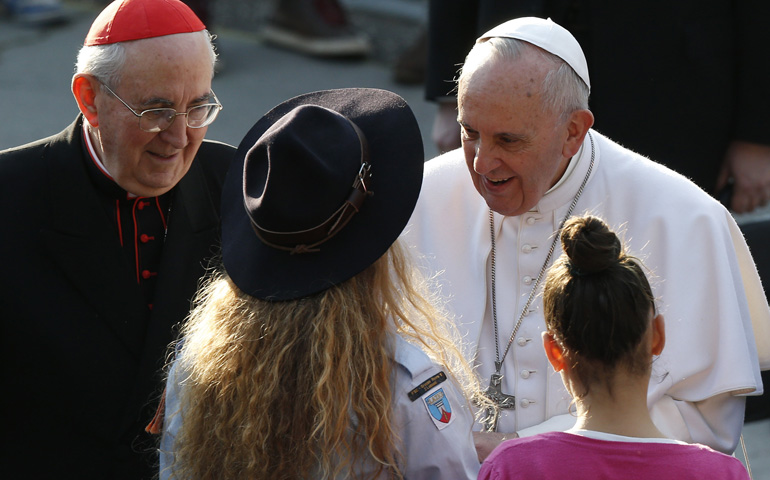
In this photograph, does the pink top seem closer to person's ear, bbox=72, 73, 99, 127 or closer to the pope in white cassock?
the pope in white cassock

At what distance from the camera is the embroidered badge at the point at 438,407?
77.7 inches

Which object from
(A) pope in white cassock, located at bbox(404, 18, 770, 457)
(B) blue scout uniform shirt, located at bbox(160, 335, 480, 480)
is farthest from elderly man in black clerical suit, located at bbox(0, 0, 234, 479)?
(B) blue scout uniform shirt, located at bbox(160, 335, 480, 480)

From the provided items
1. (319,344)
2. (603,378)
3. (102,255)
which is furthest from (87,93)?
(603,378)

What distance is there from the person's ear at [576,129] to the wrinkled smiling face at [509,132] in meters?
0.02

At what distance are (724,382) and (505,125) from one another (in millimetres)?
922

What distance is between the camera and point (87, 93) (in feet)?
8.52

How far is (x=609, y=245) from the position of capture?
1.82 meters

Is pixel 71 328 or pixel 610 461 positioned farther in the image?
pixel 71 328

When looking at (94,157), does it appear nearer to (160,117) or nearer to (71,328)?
(160,117)

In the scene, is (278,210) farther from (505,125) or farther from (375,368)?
(505,125)

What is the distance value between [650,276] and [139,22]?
154 cm

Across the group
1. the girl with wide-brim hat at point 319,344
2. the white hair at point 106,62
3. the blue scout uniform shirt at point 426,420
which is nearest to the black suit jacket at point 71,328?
the white hair at point 106,62

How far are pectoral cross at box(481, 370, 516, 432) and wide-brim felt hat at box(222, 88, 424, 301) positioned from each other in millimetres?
861

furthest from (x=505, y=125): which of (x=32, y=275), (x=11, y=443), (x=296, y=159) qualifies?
(x=11, y=443)
